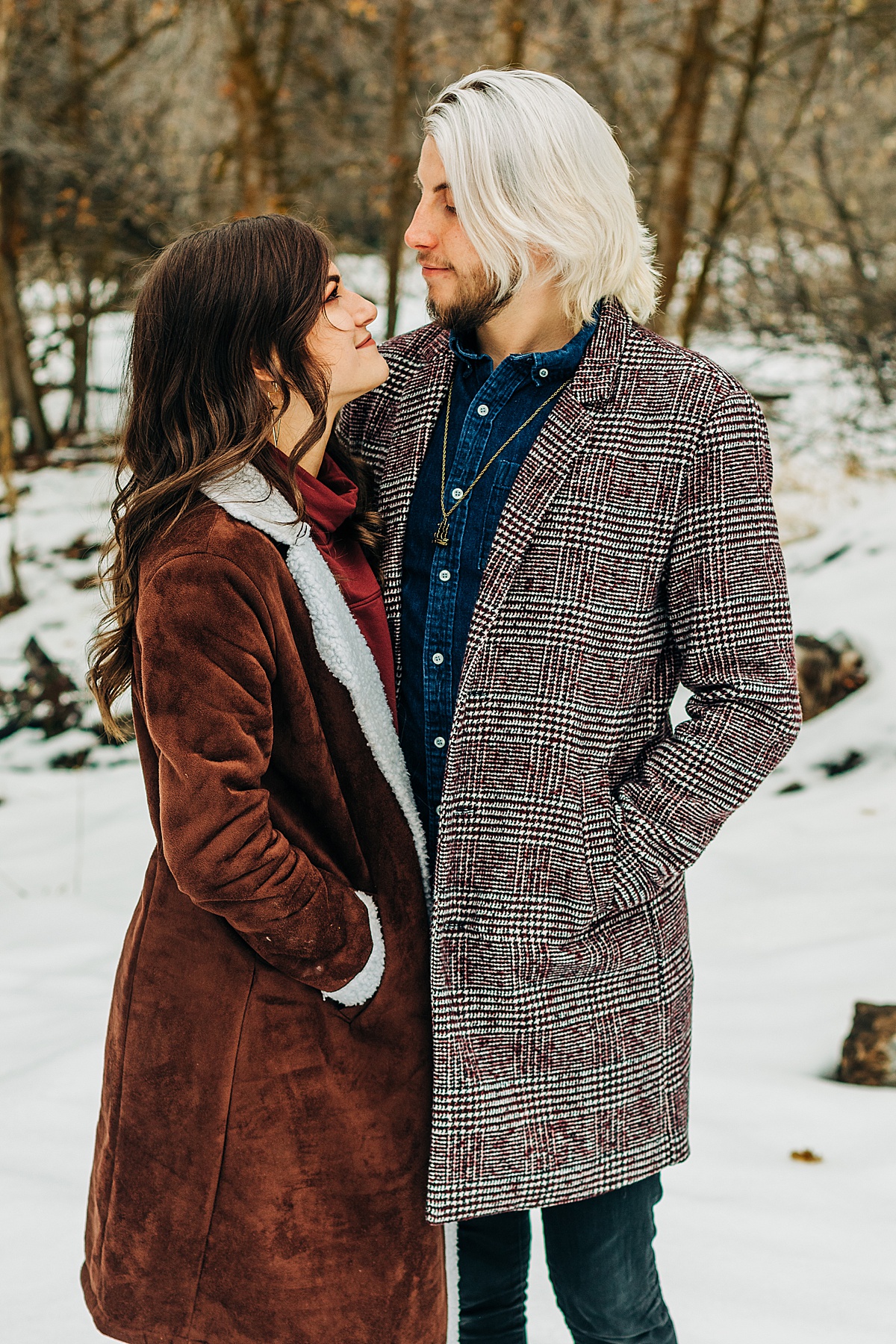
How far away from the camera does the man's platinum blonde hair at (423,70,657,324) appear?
1.67 m

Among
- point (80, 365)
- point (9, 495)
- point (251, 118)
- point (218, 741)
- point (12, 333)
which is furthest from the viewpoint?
point (80, 365)

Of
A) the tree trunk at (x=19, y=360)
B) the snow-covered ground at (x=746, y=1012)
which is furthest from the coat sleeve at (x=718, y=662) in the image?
the tree trunk at (x=19, y=360)

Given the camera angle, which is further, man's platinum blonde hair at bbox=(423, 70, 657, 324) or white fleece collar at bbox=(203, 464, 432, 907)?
man's platinum blonde hair at bbox=(423, 70, 657, 324)

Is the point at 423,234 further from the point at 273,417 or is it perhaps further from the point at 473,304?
the point at 273,417

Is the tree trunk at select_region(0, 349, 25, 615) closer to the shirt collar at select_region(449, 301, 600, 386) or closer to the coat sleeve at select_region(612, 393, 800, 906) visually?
the shirt collar at select_region(449, 301, 600, 386)

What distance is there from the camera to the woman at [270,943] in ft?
4.85

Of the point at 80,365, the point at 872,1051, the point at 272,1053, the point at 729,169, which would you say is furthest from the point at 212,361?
the point at 80,365

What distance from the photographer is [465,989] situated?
5.35 feet

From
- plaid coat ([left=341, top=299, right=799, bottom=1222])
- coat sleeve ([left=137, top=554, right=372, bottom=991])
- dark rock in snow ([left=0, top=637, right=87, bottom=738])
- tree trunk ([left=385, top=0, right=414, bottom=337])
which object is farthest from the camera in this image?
tree trunk ([left=385, top=0, right=414, bottom=337])

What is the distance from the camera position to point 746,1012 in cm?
325

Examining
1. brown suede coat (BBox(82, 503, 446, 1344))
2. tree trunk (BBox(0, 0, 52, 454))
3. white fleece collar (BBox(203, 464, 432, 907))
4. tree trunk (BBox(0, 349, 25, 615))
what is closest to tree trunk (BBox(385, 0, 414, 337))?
tree trunk (BBox(0, 0, 52, 454))

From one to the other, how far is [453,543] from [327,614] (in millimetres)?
268

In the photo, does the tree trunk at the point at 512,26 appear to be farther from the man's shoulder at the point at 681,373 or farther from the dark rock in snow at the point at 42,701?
the man's shoulder at the point at 681,373

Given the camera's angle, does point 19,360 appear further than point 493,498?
Yes
